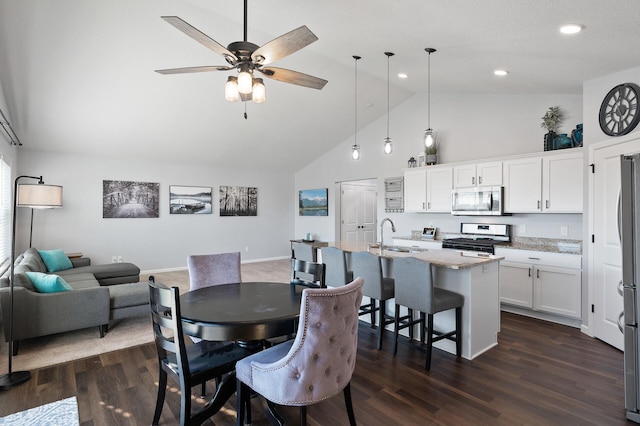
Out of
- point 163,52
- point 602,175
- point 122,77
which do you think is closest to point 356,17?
point 163,52

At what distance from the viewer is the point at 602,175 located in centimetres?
338

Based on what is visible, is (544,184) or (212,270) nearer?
(212,270)

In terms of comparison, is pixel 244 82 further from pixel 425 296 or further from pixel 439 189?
pixel 439 189

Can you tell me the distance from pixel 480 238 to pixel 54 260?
6.54 metres

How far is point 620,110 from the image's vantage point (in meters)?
3.27

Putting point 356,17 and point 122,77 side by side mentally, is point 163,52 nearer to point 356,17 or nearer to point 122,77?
point 122,77

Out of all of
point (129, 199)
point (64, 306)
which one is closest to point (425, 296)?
point (64, 306)

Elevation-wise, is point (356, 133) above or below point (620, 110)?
above

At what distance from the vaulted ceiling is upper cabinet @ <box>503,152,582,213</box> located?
0.92 meters

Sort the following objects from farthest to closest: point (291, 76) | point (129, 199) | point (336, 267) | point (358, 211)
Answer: point (358, 211)
point (129, 199)
point (336, 267)
point (291, 76)

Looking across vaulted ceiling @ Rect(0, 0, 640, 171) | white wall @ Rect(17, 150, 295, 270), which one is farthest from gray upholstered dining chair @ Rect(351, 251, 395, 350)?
white wall @ Rect(17, 150, 295, 270)

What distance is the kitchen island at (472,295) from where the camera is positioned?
3016 mm

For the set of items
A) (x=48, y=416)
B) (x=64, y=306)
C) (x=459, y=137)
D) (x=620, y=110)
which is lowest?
(x=48, y=416)

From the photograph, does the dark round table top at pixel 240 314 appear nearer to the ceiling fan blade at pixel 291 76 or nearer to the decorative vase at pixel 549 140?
the ceiling fan blade at pixel 291 76
